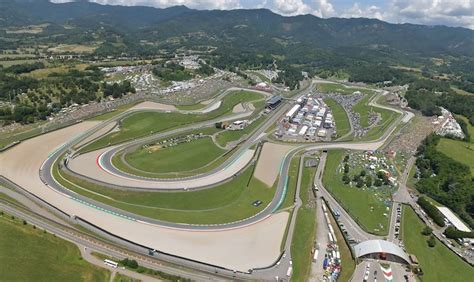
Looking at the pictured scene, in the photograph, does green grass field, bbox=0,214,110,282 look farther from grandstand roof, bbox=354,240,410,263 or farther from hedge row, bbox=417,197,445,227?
hedge row, bbox=417,197,445,227

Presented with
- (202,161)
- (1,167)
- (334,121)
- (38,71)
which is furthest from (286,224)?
(38,71)

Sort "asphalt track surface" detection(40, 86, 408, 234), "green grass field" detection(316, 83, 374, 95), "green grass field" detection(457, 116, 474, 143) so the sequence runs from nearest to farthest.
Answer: "asphalt track surface" detection(40, 86, 408, 234), "green grass field" detection(457, 116, 474, 143), "green grass field" detection(316, 83, 374, 95)

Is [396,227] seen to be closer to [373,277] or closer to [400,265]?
[400,265]

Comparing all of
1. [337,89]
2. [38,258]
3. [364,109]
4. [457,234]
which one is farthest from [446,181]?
[337,89]

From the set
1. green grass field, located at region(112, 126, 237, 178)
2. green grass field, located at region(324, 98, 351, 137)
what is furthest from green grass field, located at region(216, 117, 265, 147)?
green grass field, located at region(324, 98, 351, 137)

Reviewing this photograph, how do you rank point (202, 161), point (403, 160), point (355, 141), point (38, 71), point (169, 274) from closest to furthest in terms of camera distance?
point (169, 274) → point (202, 161) → point (403, 160) → point (355, 141) → point (38, 71)
